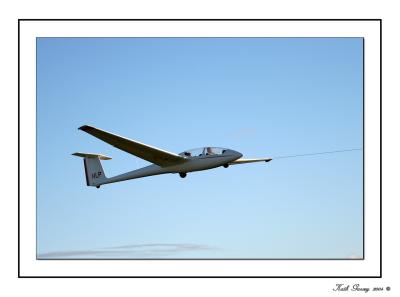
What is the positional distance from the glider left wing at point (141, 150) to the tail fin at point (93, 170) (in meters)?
7.16

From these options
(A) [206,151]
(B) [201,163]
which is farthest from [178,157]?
(A) [206,151]

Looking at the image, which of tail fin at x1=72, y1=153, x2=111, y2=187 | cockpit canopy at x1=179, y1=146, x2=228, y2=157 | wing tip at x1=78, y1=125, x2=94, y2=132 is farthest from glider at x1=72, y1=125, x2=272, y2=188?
tail fin at x1=72, y1=153, x2=111, y2=187

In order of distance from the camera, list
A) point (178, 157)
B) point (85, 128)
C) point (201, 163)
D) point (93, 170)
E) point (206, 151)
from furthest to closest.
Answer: point (93, 170), point (178, 157), point (201, 163), point (206, 151), point (85, 128)

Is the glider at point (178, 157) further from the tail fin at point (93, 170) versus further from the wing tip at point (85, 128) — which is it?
the tail fin at point (93, 170)

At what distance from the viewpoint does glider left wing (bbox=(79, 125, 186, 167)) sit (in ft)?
81.3

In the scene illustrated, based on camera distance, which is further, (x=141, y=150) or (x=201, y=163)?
(x=201, y=163)

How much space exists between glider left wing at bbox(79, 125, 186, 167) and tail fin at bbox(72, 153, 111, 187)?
7165 millimetres

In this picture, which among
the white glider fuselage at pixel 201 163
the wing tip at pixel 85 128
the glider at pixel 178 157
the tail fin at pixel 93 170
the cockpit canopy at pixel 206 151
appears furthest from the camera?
the tail fin at pixel 93 170

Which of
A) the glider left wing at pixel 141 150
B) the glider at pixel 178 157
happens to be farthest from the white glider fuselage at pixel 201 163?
the glider left wing at pixel 141 150

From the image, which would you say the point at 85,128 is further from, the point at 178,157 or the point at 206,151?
the point at 206,151

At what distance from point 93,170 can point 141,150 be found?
839cm

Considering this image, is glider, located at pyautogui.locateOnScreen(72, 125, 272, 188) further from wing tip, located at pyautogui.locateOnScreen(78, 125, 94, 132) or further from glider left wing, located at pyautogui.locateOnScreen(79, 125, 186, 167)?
wing tip, located at pyautogui.locateOnScreen(78, 125, 94, 132)

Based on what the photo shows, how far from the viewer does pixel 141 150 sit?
26.3 metres

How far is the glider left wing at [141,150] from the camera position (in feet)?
81.3
